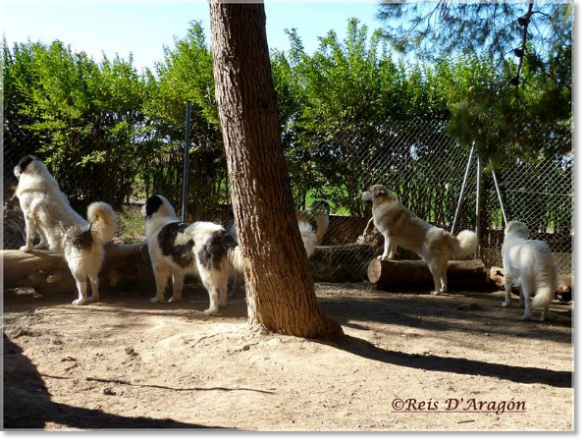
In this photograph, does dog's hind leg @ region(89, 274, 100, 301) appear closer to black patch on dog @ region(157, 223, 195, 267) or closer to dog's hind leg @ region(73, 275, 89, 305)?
dog's hind leg @ region(73, 275, 89, 305)

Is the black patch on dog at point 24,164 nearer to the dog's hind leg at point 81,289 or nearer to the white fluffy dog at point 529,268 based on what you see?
the dog's hind leg at point 81,289

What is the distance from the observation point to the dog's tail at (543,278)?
7.46 meters

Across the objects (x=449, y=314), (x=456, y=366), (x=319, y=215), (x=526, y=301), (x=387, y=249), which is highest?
(x=319, y=215)

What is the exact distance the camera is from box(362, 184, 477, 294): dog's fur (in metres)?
9.93

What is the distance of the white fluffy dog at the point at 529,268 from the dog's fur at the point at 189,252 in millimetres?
3892

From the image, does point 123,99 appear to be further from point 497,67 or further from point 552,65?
point 552,65

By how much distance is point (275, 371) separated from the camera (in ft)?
17.4

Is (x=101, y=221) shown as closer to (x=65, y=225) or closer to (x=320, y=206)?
(x=65, y=225)

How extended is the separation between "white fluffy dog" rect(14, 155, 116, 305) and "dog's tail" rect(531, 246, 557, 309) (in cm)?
584

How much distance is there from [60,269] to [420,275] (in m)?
5.95

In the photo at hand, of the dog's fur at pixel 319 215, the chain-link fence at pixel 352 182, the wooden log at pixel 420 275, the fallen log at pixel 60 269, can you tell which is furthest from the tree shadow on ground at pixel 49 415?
the dog's fur at pixel 319 215

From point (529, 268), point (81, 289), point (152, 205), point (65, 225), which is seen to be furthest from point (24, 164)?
point (529, 268)

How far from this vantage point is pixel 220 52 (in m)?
5.71

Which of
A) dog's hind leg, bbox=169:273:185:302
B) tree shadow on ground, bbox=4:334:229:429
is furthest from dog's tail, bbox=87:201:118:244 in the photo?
tree shadow on ground, bbox=4:334:229:429
